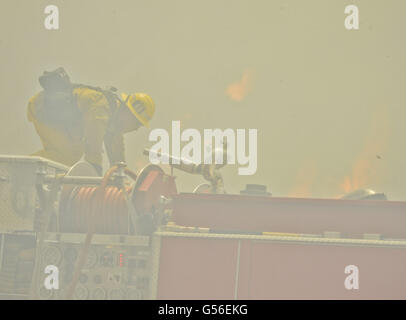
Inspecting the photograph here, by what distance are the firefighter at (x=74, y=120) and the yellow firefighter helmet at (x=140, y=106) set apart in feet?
0.46

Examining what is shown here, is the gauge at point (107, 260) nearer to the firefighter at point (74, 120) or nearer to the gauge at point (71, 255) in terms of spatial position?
the gauge at point (71, 255)

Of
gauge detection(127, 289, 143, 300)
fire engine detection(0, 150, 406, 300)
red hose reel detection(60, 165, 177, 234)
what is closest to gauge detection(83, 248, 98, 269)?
fire engine detection(0, 150, 406, 300)

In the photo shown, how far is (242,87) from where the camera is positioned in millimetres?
9227

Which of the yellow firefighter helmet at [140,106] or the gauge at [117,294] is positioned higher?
the yellow firefighter helmet at [140,106]

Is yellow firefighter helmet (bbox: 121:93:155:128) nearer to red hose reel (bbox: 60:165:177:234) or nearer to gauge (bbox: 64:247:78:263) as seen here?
red hose reel (bbox: 60:165:177:234)

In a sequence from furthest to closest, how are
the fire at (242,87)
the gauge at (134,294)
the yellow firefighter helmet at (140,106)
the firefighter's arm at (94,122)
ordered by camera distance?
the fire at (242,87)
the yellow firefighter helmet at (140,106)
the firefighter's arm at (94,122)
the gauge at (134,294)

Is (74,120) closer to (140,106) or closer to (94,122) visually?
(94,122)

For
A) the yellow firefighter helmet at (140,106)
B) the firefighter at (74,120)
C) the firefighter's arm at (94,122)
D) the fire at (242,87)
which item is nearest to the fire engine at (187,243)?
the firefighter's arm at (94,122)

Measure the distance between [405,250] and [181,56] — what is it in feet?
21.4

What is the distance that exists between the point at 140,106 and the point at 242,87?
390 cm

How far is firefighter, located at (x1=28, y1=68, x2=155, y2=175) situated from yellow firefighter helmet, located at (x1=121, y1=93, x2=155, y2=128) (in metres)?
0.14

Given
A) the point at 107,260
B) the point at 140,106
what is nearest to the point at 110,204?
the point at 107,260

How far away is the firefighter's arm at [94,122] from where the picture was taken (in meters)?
4.90
